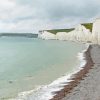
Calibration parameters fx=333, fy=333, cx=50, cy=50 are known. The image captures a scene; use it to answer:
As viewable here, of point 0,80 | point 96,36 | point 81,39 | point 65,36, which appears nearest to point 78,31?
point 81,39

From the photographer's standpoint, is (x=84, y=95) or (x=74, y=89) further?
(x=74, y=89)

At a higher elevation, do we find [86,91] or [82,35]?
[86,91]

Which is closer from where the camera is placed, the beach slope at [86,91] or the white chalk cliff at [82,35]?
the beach slope at [86,91]

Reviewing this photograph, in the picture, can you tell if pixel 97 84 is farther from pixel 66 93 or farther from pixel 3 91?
pixel 3 91

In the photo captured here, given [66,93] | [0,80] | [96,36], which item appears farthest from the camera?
[96,36]

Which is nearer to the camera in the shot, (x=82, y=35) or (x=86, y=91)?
(x=86, y=91)

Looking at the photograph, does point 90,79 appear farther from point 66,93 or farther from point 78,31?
point 78,31

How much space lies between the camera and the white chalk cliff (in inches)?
3155

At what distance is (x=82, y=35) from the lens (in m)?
116

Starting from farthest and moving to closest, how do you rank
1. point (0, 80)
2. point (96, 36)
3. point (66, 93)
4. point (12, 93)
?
point (96, 36) → point (0, 80) → point (12, 93) → point (66, 93)

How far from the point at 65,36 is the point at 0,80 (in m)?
133

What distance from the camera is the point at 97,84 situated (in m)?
17.6

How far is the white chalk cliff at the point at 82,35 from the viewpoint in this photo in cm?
8014

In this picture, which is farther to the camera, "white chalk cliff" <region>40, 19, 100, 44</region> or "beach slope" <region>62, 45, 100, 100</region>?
"white chalk cliff" <region>40, 19, 100, 44</region>
